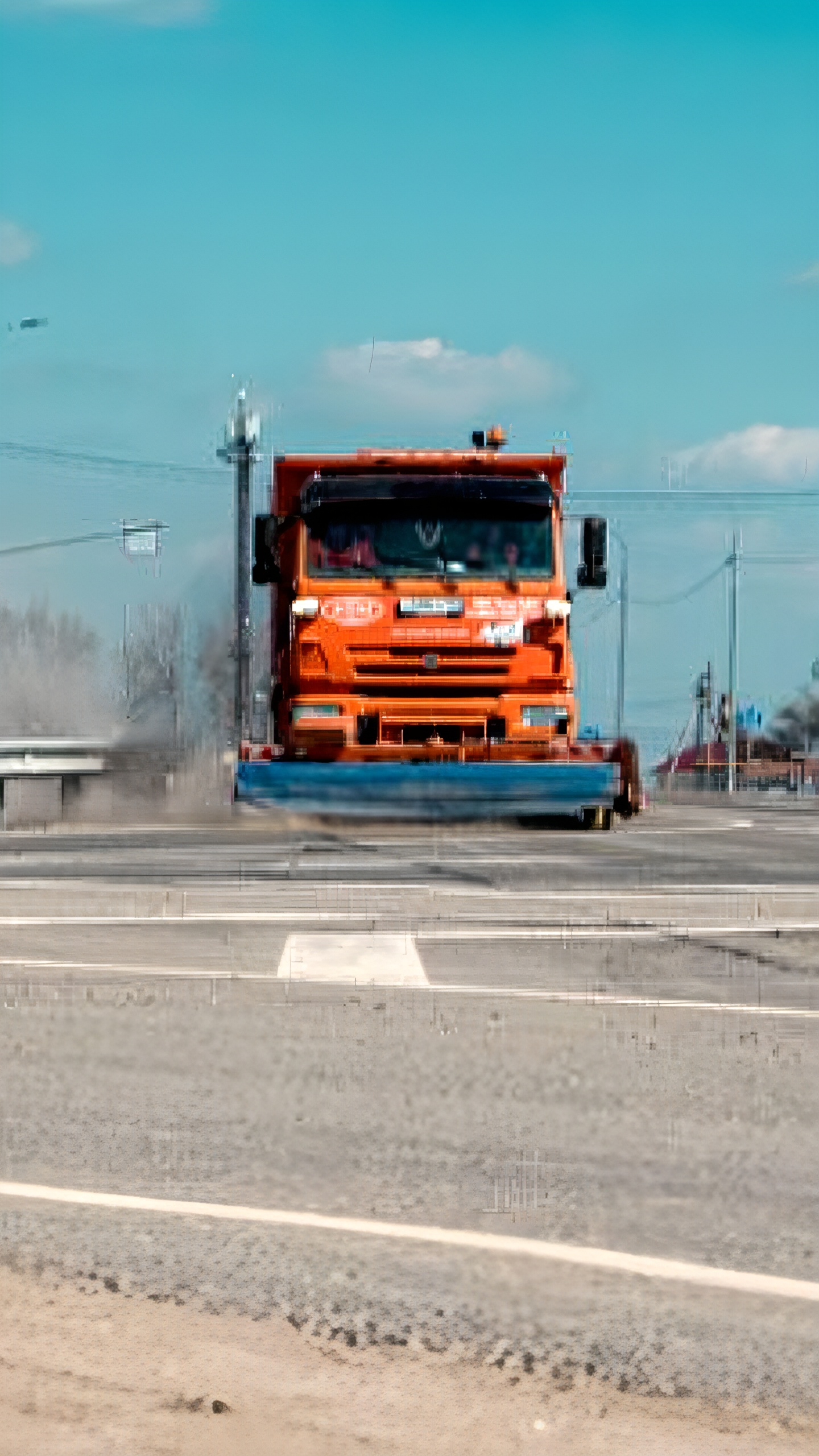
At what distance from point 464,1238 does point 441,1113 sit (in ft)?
6.33

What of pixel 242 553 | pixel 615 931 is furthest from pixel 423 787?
pixel 242 553

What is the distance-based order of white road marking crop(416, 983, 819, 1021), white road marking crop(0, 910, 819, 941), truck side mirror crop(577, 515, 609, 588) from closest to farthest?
1. white road marking crop(416, 983, 819, 1021)
2. white road marking crop(0, 910, 819, 941)
3. truck side mirror crop(577, 515, 609, 588)

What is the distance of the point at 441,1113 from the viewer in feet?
27.0

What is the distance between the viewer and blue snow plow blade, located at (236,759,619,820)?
27.1 m

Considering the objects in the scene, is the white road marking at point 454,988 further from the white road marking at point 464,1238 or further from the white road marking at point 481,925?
the white road marking at point 464,1238

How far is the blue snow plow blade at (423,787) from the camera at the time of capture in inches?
1065

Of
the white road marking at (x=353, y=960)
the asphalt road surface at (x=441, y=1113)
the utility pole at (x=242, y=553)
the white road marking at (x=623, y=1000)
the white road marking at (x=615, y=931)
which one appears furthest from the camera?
the utility pole at (x=242, y=553)

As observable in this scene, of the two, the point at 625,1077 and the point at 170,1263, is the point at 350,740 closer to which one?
the point at 625,1077

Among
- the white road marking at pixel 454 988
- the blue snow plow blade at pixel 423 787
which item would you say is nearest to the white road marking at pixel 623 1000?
the white road marking at pixel 454 988

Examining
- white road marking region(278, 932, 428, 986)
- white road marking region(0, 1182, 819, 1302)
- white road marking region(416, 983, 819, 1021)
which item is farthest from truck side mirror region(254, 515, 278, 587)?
white road marking region(0, 1182, 819, 1302)

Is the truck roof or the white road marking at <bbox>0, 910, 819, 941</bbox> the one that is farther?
the truck roof

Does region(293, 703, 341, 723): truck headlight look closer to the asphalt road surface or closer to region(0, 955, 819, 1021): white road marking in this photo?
the asphalt road surface

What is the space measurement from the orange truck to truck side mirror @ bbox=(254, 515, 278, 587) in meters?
0.39

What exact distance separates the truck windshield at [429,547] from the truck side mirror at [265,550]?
576 millimetres
